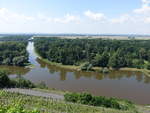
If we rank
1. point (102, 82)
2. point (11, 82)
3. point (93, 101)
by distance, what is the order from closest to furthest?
point (93, 101)
point (11, 82)
point (102, 82)

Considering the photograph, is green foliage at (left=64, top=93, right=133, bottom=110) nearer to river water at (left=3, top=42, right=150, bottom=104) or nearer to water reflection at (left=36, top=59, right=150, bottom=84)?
river water at (left=3, top=42, right=150, bottom=104)

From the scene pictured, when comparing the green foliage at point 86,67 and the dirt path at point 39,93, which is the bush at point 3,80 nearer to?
the dirt path at point 39,93

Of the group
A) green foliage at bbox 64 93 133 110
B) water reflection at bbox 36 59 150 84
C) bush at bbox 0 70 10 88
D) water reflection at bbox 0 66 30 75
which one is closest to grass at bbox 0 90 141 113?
green foliage at bbox 64 93 133 110

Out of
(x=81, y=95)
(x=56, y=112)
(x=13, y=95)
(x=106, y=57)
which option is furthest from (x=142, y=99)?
(x=106, y=57)

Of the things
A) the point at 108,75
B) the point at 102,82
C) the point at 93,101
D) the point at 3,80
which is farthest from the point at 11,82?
the point at 108,75

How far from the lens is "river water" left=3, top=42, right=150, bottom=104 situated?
31397 millimetres

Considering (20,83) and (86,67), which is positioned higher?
(20,83)

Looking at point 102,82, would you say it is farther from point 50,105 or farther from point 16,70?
point 16,70

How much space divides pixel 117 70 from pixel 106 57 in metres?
5.16

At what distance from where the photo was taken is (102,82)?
1532 inches

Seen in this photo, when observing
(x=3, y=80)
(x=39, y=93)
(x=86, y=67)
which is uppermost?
(x=3, y=80)

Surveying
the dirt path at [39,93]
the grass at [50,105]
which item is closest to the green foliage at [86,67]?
the dirt path at [39,93]

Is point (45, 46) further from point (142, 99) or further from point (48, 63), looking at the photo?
point (142, 99)

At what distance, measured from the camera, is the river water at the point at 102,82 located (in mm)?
31397
